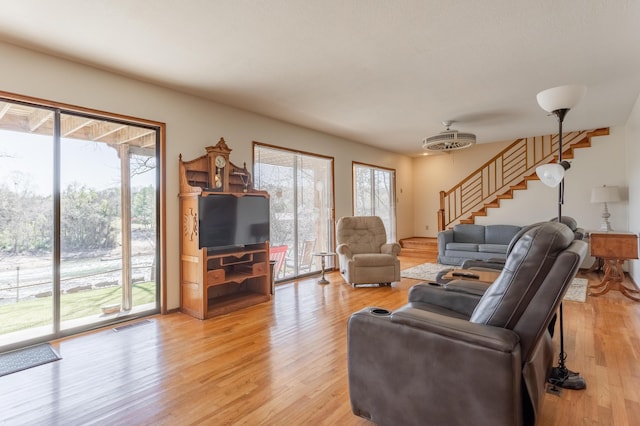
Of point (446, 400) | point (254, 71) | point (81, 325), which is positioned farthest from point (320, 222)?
point (446, 400)

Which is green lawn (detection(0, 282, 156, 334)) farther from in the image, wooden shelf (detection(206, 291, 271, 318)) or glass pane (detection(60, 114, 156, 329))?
wooden shelf (detection(206, 291, 271, 318))

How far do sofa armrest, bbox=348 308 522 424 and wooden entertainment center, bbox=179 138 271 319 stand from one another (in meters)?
2.37

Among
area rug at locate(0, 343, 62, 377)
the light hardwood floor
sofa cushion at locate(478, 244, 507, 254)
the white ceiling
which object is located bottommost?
the light hardwood floor

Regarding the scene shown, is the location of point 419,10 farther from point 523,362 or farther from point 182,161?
point 182,161

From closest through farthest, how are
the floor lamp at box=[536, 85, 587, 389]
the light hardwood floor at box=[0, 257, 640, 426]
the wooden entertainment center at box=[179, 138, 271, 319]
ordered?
1. the light hardwood floor at box=[0, 257, 640, 426]
2. the floor lamp at box=[536, 85, 587, 389]
3. the wooden entertainment center at box=[179, 138, 271, 319]

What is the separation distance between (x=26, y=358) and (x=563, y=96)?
4.45 meters

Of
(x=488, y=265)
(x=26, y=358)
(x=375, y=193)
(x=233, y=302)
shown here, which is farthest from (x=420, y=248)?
(x=26, y=358)

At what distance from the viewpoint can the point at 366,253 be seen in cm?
535

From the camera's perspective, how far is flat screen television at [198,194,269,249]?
12.0 feet

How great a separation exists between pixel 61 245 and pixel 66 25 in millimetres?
1885

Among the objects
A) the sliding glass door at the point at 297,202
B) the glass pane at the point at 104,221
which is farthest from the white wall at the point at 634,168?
the glass pane at the point at 104,221

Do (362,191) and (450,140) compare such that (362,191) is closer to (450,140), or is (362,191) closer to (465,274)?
(450,140)

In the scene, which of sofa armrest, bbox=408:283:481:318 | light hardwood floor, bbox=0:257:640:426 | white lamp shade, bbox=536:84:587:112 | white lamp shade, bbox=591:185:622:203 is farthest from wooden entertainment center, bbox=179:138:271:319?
white lamp shade, bbox=591:185:622:203

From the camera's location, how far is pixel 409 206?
880 cm
